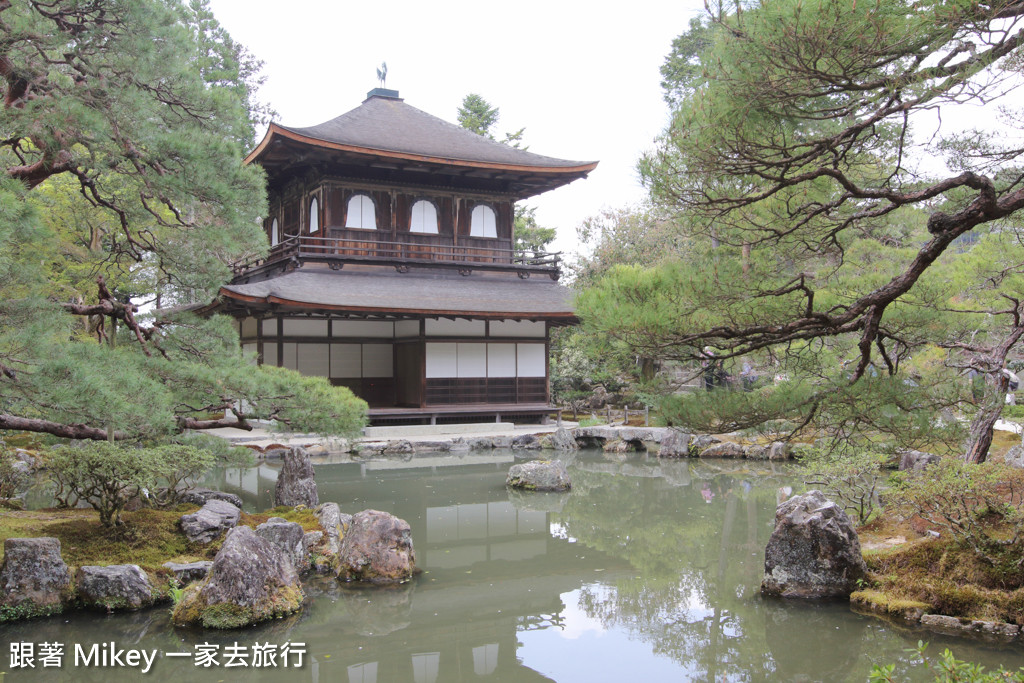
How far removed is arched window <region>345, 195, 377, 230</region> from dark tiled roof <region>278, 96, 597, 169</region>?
4.42 feet

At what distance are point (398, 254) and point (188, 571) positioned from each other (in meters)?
12.4

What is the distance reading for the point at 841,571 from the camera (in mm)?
6273

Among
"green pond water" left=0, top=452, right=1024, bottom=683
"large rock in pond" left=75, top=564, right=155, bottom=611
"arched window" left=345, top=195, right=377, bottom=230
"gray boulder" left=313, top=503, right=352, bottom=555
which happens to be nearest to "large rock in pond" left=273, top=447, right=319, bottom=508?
"green pond water" left=0, top=452, right=1024, bottom=683

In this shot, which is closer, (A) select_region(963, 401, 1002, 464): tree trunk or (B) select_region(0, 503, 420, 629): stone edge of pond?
(A) select_region(963, 401, 1002, 464): tree trunk

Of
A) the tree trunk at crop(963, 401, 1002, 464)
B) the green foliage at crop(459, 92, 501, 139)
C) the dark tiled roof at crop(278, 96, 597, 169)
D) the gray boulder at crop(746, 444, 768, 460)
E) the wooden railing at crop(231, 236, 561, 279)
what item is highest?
the green foliage at crop(459, 92, 501, 139)

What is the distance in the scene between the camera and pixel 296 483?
9.38 m

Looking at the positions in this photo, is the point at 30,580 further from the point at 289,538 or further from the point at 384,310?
the point at 384,310

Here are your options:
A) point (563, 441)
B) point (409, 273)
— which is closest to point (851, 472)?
point (563, 441)

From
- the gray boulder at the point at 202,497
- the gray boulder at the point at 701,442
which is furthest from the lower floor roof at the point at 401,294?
the gray boulder at the point at 202,497

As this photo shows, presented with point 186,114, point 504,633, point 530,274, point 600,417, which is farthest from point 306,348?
point 504,633

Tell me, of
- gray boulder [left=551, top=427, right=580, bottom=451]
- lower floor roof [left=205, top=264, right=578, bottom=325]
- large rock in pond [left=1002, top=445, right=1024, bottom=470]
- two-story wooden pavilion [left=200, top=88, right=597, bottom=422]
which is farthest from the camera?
two-story wooden pavilion [left=200, top=88, right=597, bottom=422]

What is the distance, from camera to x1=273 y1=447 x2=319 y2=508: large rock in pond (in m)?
9.34

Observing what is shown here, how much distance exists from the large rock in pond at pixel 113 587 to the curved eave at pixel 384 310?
780cm

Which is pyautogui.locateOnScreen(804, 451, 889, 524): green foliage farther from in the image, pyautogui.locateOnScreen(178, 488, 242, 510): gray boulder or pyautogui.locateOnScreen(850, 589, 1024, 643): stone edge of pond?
pyautogui.locateOnScreen(178, 488, 242, 510): gray boulder
